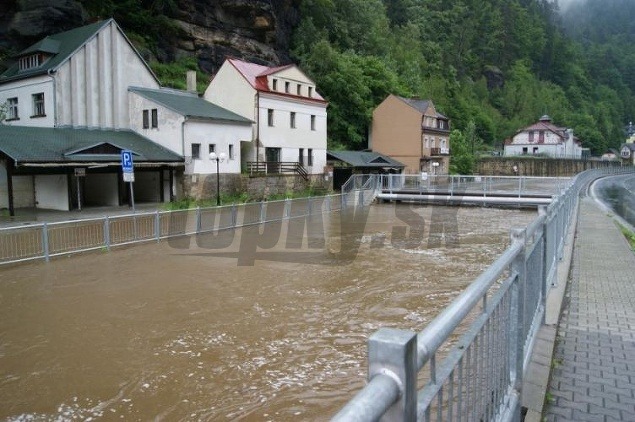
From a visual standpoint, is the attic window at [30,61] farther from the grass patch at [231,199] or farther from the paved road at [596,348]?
the paved road at [596,348]

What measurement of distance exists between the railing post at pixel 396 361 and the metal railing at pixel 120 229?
13830mm

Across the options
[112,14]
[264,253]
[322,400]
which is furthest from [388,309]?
[112,14]

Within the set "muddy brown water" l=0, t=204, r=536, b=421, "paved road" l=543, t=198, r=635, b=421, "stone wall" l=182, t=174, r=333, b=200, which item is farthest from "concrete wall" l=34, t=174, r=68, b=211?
"paved road" l=543, t=198, r=635, b=421

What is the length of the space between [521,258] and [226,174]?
106 feet

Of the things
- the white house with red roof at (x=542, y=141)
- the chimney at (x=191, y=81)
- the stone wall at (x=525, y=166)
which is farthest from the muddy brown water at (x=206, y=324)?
the white house with red roof at (x=542, y=141)

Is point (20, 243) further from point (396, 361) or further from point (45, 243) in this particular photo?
point (396, 361)

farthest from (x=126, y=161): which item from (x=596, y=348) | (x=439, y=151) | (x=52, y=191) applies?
(x=439, y=151)

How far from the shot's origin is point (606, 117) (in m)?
122

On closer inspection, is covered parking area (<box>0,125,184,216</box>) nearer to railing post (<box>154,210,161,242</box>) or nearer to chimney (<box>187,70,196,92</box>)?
chimney (<box>187,70,196,92</box>)

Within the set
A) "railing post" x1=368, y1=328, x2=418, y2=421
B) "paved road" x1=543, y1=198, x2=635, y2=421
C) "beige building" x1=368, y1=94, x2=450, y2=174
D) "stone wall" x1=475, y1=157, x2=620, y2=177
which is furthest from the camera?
"stone wall" x1=475, y1=157, x2=620, y2=177

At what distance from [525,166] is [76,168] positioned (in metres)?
66.0

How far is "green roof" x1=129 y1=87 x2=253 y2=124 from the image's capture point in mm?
33656

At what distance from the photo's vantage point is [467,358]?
2611mm

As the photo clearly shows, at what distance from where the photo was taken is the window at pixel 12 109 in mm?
34906
